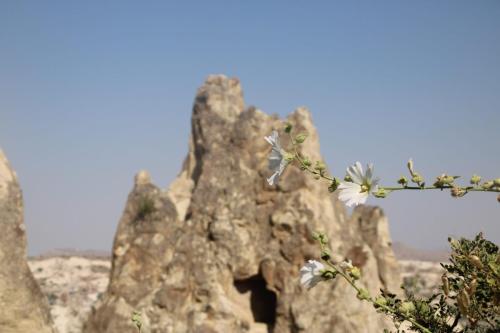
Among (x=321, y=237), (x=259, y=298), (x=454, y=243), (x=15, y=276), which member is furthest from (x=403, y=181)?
(x=259, y=298)

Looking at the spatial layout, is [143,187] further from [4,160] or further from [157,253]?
[4,160]

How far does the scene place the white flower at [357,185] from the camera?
161 centimetres

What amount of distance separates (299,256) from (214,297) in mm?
2146

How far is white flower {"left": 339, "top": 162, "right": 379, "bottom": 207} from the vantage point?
1609 millimetres

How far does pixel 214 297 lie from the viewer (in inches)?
436

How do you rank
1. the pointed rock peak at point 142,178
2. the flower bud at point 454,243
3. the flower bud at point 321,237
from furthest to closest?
the pointed rock peak at point 142,178 < the flower bud at point 454,243 < the flower bud at point 321,237

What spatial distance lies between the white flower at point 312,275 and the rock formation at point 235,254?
368 inches

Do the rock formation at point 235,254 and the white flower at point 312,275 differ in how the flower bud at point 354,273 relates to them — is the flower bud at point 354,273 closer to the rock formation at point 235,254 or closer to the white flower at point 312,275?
the white flower at point 312,275

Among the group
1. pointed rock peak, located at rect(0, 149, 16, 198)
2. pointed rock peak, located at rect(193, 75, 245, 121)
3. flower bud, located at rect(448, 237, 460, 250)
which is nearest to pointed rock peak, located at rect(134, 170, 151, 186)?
pointed rock peak, located at rect(193, 75, 245, 121)

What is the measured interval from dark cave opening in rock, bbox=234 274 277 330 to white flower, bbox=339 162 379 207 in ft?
35.4

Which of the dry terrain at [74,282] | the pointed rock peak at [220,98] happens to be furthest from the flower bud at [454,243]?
the dry terrain at [74,282]

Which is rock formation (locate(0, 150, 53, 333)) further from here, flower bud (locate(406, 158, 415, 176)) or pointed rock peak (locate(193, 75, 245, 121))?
pointed rock peak (locate(193, 75, 245, 121))

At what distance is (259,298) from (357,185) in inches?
435

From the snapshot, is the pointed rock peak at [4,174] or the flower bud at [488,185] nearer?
the flower bud at [488,185]
